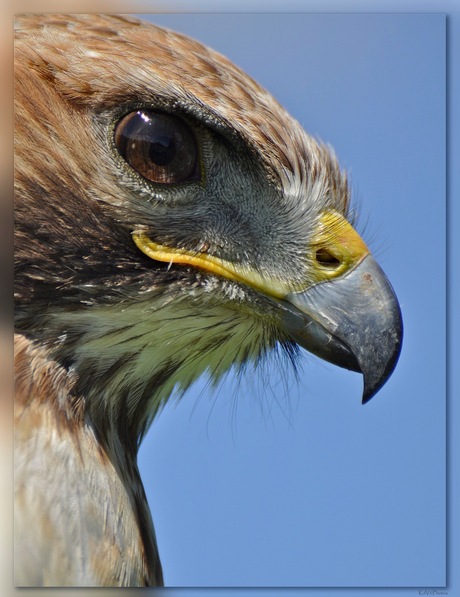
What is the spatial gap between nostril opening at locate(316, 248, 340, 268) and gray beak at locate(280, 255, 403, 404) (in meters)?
0.03

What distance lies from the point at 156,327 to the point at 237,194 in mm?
281

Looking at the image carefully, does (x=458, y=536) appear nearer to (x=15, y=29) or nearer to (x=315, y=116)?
(x=315, y=116)

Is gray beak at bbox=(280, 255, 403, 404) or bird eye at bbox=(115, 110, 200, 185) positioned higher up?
bird eye at bbox=(115, 110, 200, 185)

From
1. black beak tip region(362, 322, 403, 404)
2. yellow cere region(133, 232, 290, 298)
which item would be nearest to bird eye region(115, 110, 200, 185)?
yellow cere region(133, 232, 290, 298)

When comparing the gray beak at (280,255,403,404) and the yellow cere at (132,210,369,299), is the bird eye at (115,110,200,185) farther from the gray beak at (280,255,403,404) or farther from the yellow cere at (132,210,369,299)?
the gray beak at (280,255,403,404)

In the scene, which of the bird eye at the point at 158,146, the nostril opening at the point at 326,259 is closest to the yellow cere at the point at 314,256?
the nostril opening at the point at 326,259

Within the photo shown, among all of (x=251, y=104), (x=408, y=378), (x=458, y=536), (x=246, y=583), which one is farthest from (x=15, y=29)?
(x=458, y=536)

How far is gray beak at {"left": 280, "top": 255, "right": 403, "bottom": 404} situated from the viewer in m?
1.72

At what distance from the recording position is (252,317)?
1.80 meters

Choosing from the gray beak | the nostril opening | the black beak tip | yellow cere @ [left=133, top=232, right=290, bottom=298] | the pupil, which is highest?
the pupil

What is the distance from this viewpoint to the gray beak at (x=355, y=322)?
5.65 feet

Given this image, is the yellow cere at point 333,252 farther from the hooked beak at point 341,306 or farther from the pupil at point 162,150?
the pupil at point 162,150

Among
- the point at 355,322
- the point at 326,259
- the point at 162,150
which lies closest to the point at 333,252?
the point at 326,259

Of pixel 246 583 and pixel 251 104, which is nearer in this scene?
pixel 251 104
